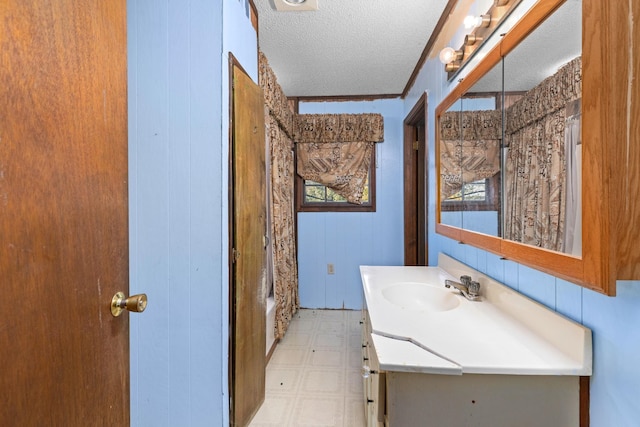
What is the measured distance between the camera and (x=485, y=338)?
0.95m

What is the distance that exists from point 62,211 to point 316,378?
1.85 metres

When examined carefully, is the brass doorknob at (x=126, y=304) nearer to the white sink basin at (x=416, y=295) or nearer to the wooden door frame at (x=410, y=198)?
the white sink basin at (x=416, y=295)

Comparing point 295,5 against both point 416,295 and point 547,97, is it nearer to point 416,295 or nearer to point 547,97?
point 547,97

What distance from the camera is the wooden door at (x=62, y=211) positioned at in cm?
48

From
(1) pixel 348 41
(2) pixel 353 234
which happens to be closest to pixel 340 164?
(2) pixel 353 234

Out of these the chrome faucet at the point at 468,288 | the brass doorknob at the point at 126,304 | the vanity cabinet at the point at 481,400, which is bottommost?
the vanity cabinet at the point at 481,400

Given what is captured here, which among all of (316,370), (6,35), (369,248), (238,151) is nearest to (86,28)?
(6,35)

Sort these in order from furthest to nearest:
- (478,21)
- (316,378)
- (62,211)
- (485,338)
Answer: (316,378) → (478,21) → (485,338) → (62,211)

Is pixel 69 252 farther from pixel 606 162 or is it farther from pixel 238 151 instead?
pixel 606 162

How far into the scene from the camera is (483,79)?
120 cm

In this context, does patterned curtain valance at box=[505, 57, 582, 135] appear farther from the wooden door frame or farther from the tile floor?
the wooden door frame

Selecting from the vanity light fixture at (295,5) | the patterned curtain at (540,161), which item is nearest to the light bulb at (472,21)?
the patterned curtain at (540,161)

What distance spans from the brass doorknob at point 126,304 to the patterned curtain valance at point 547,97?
120 cm

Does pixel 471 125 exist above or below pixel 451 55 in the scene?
below
